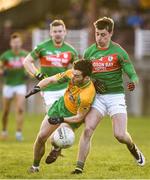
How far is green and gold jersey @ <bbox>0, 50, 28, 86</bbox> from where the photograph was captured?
2098 cm

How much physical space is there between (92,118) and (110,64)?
90 cm

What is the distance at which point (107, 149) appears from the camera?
18062mm

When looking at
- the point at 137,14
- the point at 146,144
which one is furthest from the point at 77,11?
the point at 146,144

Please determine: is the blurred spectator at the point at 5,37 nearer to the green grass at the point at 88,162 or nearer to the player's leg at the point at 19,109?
the green grass at the point at 88,162

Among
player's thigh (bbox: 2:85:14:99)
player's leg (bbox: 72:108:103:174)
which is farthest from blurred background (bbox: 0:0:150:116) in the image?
player's leg (bbox: 72:108:103:174)

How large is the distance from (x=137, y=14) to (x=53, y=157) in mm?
19149

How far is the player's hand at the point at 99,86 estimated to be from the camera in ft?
44.3

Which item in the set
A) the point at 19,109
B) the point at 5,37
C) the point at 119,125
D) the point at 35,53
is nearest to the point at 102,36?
the point at 119,125

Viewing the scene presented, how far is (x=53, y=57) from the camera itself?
644 inches

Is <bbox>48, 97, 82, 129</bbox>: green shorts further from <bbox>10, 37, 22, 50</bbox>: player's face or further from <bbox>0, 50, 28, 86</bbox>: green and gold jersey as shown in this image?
<bbox>0, 50, 28, 86</bbox>: green and gold jersey

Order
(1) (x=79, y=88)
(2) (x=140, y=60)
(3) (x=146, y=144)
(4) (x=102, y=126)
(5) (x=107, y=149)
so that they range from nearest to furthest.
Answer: (1) (x=79, y=88), (5) (x=107, y=149), (3) (x=146, y=144), (4) (x=102, y=126), (2) (x=140, y=60)

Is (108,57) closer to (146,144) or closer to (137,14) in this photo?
(146,144)

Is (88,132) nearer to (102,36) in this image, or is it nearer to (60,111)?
(60,111)

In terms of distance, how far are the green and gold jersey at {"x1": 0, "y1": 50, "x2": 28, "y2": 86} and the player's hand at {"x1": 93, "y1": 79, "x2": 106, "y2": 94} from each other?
7.65 meters
